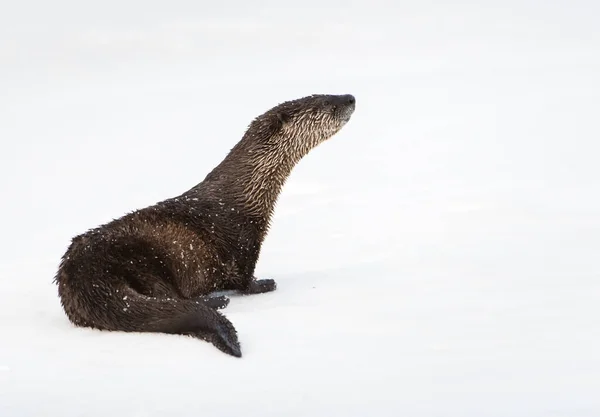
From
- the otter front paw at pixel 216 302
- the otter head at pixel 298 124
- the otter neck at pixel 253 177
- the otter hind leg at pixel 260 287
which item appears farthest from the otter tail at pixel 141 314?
the otter head at pixel 298 124

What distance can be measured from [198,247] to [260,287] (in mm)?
603

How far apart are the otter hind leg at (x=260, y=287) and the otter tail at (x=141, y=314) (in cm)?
126

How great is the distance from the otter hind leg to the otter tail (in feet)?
4.13

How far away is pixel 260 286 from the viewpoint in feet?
22.2

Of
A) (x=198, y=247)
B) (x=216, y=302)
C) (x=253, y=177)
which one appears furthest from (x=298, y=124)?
(x=216, y=302)

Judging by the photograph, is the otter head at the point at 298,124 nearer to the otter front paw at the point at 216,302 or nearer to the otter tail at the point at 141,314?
the otter front paw at the point at 216,302

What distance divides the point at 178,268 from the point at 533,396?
247cm

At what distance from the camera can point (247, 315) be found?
5773mm

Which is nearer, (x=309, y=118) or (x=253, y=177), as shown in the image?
(x=253, y=177)

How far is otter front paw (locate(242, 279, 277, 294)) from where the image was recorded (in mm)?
Answer: 6700

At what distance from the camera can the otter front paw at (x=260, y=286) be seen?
670 centimetres

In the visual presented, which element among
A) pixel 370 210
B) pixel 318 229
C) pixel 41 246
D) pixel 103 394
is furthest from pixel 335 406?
pixel 41 246

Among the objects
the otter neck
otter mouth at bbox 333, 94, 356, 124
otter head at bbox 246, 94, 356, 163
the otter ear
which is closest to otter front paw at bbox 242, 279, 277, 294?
the otter neck

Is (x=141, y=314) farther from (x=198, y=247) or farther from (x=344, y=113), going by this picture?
(x=344, y=113)
